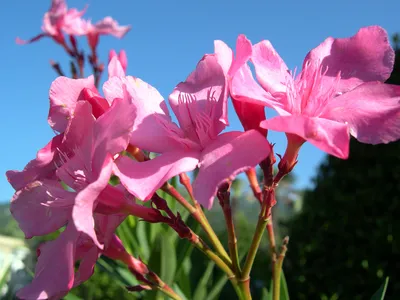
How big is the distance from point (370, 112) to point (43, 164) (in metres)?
0.55

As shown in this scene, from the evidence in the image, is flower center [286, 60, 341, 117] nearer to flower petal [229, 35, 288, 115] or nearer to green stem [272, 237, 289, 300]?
flower petal [229, 35, 288, 115]

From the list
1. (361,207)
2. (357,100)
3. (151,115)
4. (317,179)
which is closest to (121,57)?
(151,115)

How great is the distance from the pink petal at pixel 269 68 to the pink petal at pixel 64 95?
296mm

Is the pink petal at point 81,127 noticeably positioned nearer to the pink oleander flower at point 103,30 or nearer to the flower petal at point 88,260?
the flower petal at point 88,260

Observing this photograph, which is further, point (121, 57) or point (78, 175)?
point (121, 57)

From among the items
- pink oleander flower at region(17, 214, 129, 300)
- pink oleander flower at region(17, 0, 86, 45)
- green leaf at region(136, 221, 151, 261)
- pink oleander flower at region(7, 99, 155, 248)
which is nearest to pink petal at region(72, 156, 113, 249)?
pink oleander flower at region(7, 99, 155, 248)

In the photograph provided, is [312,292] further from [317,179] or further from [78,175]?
[78,175]

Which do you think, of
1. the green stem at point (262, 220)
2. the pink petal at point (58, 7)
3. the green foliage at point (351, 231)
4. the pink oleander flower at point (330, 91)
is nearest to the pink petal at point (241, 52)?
the pink oleander flower at point (330, 91)

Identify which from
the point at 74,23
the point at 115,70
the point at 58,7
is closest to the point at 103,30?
the point at 74,23

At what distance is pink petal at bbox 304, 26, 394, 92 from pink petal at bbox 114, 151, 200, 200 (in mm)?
312

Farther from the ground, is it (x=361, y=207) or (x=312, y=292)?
(x=361, y=207)

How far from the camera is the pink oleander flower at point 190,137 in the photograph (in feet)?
2.60

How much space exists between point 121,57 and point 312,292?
6.35ft

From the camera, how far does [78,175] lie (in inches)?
35.4
